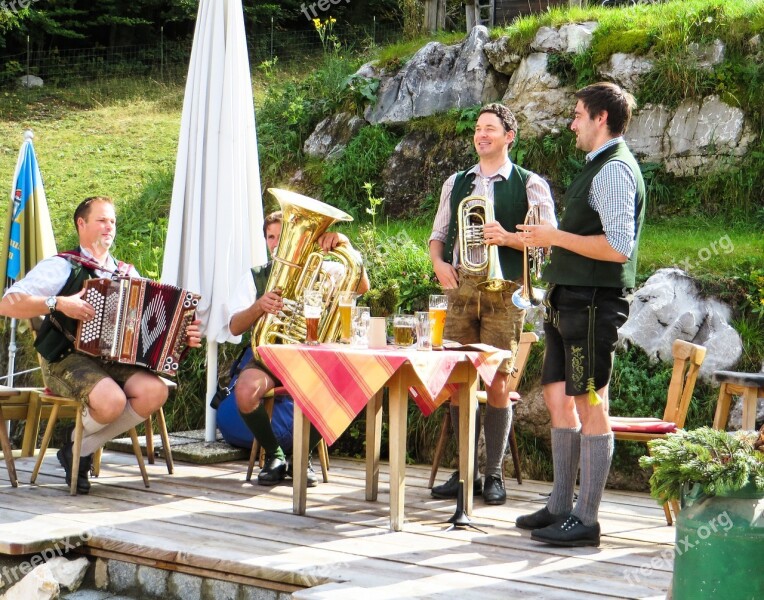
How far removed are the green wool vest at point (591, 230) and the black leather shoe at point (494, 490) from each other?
148 cm

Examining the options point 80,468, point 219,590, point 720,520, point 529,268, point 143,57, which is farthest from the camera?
point 143,57

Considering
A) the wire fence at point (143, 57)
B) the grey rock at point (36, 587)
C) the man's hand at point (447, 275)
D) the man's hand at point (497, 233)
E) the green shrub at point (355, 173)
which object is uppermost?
the wire fence at point (143, 57)

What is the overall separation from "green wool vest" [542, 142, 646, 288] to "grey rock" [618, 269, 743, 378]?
2326mm

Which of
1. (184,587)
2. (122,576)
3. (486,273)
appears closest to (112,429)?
(122,576)

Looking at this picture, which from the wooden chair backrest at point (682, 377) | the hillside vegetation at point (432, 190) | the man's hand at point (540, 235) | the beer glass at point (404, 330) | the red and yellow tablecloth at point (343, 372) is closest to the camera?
the man's hand at point (540, 235)

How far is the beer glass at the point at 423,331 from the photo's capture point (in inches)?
178

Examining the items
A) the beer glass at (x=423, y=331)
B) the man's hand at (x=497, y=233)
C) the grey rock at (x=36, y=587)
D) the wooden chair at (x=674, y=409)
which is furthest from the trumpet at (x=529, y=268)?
the grey rock at (x=36, y=587)

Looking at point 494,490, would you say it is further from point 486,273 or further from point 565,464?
point 486,273

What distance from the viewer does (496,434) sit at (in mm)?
5258

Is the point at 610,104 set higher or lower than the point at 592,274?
higher

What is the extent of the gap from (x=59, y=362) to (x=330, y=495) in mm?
1657

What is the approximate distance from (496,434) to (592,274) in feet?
4.69

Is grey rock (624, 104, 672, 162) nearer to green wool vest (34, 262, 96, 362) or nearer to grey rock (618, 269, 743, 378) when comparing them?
grey rock (618, 269, 743, 378)

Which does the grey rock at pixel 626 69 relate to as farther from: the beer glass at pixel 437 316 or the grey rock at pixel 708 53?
the beer glass at pixel 437 316
